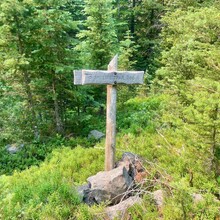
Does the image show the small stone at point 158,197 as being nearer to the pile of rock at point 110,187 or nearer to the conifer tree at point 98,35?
the pile of rock at point 110,187

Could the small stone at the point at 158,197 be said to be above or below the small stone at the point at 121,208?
above

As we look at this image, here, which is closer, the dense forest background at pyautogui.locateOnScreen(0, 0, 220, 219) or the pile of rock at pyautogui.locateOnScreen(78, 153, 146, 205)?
the dense forest background at pyautogui.locateOnScreen(0, 0, 220, 219)

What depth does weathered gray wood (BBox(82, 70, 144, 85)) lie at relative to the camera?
6023 mm

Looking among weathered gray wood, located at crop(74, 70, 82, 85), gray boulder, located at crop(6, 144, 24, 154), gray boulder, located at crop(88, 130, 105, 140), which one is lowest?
gray boulder, located at crop(6, 144, 24, 154)

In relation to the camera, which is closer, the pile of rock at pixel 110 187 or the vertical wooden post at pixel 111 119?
the pile of rock at pixel 110 187

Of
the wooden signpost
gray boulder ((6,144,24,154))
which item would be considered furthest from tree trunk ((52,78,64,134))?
the wooden signpost

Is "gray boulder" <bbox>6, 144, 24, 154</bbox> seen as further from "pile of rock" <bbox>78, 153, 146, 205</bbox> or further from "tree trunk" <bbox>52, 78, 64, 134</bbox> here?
"pile of rock" <bbox>78, 153, 146, 205</bbox>

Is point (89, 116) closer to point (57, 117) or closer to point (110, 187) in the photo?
point (57, 117)

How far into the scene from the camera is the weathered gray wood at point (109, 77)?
6023mm

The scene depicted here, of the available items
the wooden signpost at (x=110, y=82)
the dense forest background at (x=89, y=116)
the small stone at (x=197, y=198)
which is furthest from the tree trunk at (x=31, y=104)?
the small stone at (x=197, y=198)

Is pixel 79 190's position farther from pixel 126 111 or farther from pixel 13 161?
pixel 126 111

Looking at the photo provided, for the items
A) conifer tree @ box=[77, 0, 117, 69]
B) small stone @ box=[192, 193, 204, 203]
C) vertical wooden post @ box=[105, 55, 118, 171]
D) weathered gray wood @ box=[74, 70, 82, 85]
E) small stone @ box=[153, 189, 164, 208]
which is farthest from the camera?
conifer tree @ box=[77, 0, 117, 69]

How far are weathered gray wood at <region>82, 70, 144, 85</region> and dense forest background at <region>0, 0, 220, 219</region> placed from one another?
1.34 m

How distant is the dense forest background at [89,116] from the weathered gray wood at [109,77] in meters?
1.34
